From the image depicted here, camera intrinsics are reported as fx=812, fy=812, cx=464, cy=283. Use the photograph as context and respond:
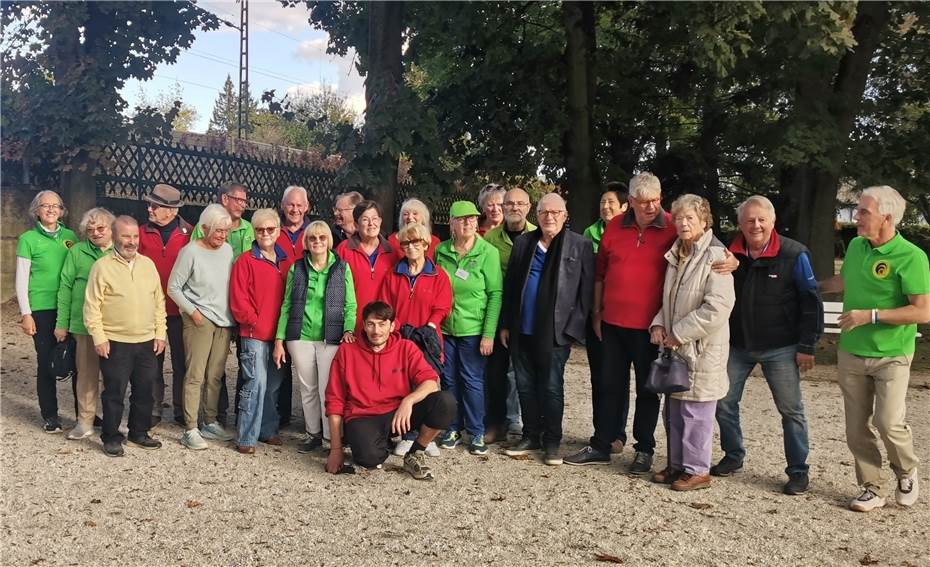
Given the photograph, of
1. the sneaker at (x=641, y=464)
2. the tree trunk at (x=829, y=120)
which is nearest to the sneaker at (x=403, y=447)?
the sneaker at (x=641, y=464)

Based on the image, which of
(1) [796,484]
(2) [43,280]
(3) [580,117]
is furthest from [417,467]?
(3) [580,117]

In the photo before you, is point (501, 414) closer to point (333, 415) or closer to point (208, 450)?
point (333, 415)

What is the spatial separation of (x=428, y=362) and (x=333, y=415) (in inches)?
30.0

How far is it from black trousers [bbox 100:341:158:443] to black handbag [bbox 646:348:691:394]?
3.59 metres

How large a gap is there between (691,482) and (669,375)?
0.75m

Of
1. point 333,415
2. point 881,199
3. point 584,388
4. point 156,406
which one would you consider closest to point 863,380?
point 881,199

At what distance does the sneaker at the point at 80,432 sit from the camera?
6180 millimetres

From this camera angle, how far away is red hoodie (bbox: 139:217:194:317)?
6516 millimetres

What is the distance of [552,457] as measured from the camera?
5.92m

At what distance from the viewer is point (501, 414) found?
655cm

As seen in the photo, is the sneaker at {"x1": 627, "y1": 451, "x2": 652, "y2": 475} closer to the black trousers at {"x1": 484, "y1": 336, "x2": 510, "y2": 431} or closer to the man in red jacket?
the black trousers at {"x1": 484, "y1": 336, "x2": 510, "y2": 431}

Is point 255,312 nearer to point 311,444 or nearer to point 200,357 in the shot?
point 200,357

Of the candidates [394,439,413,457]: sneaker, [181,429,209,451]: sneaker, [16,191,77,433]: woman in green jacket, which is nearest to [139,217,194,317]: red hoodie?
[16,191,77,433]: woman in green jacket

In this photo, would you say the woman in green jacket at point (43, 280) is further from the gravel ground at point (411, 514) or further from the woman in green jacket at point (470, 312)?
the woman in green jacket at point (470, 312)
